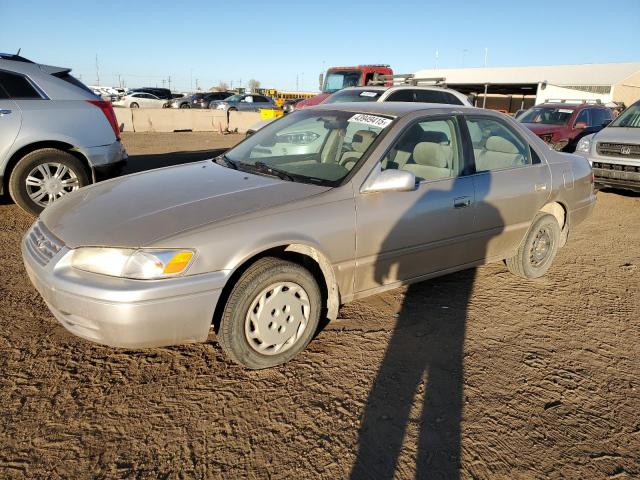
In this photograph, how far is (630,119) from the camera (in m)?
8.80

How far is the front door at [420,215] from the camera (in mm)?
3238

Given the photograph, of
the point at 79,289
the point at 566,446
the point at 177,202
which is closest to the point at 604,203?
the point at 566,446

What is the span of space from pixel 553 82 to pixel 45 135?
48.0m

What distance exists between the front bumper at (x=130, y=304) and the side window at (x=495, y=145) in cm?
239

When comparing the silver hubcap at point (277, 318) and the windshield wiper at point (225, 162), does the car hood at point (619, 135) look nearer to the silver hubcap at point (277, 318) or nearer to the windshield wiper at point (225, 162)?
the windshield wiper at point (225, 162)

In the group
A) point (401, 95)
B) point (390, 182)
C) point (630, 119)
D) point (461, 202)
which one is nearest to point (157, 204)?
point (390, 182)

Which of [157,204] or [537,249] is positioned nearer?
[157,204]

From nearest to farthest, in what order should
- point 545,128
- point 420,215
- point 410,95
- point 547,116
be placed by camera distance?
point 420,215 < point 410,95 < point 545,128 < point 547,116

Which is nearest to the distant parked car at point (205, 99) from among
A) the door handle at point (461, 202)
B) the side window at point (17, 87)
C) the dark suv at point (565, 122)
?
the dark suv at point (565, 122)

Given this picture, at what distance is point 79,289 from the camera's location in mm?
2520

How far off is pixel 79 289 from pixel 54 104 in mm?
4029

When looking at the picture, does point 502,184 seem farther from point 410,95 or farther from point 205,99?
point 205,99

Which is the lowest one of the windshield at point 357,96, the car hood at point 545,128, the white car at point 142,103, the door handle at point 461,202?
the door handle at point 461,202

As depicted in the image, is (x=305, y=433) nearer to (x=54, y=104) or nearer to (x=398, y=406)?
(x=398, y=406)
